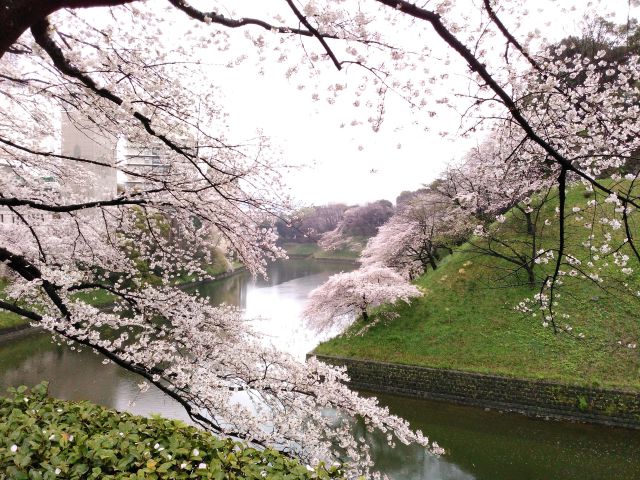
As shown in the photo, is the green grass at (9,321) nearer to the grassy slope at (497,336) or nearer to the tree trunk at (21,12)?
the grassy slope at (497,336)

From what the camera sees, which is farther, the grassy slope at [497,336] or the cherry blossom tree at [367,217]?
the cherry blossom tree at [367,217]

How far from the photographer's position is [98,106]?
3408 mm

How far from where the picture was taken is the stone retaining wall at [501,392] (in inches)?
372

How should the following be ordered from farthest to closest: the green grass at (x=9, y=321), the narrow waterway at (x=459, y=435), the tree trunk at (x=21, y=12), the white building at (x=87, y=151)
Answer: the green grass at (x=9, y=321) < the narrow waterway at (x=459, y=435) < the white building at (x=87, y=151) < the tree trunk at (x=21, y=12)

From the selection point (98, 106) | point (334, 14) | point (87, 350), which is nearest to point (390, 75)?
point (334, 14)

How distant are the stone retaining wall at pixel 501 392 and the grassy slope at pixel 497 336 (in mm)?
278

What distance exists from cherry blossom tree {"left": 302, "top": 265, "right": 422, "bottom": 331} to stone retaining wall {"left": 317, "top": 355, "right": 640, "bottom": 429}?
2784mm

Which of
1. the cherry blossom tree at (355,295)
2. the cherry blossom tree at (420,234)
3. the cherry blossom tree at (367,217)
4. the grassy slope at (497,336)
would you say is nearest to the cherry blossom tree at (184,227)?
the grassy slope at (497,336)

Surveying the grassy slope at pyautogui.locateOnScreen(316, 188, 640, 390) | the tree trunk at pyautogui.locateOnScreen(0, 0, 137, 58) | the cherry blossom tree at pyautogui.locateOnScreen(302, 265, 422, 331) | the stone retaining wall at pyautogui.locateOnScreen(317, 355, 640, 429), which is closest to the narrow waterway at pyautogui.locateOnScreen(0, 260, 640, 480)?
the stone retaining wall at pyautogui.locateOnScreen(317, 355, 640, 429)

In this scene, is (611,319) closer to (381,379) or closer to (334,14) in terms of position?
(381,379)

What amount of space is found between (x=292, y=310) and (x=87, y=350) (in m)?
10.1

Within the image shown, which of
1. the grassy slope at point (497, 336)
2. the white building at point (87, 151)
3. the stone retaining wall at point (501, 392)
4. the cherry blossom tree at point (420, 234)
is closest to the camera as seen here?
the white building at point (87, 151)

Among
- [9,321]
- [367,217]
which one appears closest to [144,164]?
[9,321]

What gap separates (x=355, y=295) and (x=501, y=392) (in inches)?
225
